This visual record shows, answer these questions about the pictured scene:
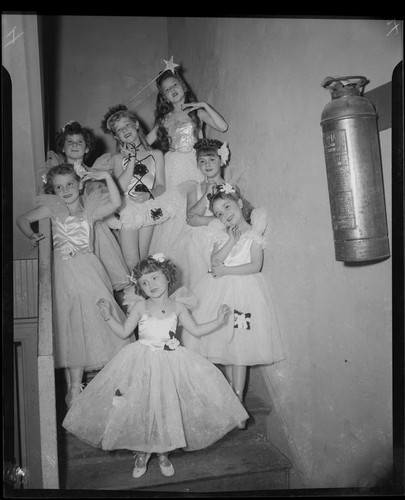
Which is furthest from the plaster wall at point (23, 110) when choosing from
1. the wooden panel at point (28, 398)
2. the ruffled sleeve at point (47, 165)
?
the wooden panel at point (28, 398)

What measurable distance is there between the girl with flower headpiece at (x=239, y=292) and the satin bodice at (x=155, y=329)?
0.53ft

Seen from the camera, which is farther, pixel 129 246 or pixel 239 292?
pixel 129 246

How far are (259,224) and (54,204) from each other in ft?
3.24

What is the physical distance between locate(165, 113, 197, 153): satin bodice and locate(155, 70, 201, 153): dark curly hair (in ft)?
0.07

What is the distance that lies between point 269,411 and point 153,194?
1.23 meters

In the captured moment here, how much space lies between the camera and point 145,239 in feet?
9.31

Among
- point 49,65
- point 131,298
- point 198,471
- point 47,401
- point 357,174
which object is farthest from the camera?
point 49,65

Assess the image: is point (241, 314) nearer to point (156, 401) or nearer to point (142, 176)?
point (156, 401)

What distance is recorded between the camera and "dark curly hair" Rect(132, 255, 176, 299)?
2.49m

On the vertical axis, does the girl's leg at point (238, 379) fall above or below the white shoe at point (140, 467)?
above

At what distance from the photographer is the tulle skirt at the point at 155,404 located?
7.76 feet

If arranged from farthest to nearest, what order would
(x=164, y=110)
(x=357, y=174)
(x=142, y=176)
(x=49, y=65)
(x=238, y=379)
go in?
(x=49, y=65)
(x=164, y=110)
(x=142, y=176)
(x=238, y=379)
(x=357, y=174)

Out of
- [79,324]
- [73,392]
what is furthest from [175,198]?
[73,392]

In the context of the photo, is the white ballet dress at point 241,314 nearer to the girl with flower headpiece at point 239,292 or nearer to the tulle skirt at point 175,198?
the girl with flower headpiece at point 239,292
